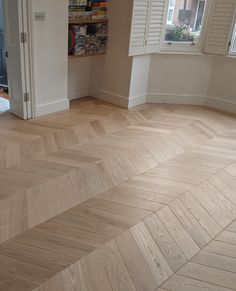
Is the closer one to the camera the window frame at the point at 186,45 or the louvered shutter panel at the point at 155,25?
the louvered shutter panel at the point at 155,25

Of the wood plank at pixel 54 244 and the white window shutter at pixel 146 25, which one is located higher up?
the white window shutter at pixel 146 25

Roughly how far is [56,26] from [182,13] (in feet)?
5.54

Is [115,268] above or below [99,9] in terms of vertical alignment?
below

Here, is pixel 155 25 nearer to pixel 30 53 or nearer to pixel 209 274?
pixel 30 53

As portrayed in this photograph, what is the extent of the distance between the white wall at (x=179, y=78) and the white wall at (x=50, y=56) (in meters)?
1.25

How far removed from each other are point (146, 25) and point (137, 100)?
96 cm

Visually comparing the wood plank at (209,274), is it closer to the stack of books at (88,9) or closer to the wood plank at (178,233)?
the wood plank at (178,233)

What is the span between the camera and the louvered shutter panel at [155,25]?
3.63 metres

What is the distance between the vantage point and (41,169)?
2.56 meters

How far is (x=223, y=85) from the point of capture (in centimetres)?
416

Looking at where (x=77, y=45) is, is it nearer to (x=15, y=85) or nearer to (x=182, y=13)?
(x=15, y=85)

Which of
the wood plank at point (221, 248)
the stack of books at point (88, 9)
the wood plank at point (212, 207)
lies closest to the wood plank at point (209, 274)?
Result: the wood plank at point (221, 248)

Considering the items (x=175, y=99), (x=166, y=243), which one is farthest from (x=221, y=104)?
(x=166, y=243)

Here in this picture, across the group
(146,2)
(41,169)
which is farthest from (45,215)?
(146,2)
